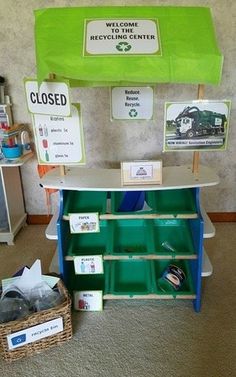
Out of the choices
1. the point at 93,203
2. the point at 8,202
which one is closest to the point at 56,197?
the point at 8,202

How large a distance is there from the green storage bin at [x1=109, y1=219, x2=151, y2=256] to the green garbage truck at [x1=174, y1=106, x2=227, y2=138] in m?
0.65

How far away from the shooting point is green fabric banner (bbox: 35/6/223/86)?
130 cm

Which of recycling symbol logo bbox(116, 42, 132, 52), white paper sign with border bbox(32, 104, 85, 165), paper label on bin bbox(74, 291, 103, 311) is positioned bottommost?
paper label on bin bbox(74, 291, 103, 311)

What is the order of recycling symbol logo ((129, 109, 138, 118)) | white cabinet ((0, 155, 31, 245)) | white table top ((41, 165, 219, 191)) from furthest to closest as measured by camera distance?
white cabinet ((0, 155, 31, 245))
recycling symbol logo ((129, 109, 138, 118))
white table top ((41, 165, 219, 191))

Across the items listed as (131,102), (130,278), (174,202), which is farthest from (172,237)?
(131,102)

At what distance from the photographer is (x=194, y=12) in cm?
144

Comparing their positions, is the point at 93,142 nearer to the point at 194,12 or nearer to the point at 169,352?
the point at 194,12

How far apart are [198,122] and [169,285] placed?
3.01 ft

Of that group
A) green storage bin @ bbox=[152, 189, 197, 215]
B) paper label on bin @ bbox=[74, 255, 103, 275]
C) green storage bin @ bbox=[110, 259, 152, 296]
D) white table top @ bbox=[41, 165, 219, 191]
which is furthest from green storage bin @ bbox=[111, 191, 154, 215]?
green storage bin @ bbox=[110, 259, 152, 296]

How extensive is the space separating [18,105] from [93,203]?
1.16m

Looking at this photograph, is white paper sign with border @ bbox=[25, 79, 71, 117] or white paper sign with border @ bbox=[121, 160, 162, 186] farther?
white paper sign with border @ bbox=[121, 160, 162, 186]

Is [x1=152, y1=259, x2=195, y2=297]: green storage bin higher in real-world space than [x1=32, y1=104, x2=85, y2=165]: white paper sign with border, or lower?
lower

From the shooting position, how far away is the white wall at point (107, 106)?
220cm

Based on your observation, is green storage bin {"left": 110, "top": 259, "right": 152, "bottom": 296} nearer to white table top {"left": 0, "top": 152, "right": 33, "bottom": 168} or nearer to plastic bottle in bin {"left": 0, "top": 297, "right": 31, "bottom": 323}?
plastic bottle in bin {"left": 0, "top": 297, "right": 31, "bottom": 323}
